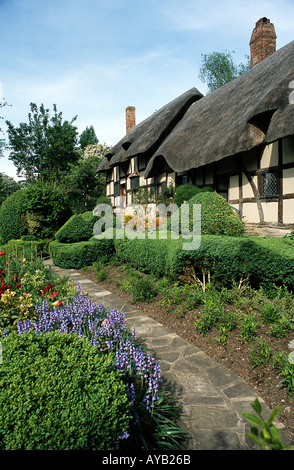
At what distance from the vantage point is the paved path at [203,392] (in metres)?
2.48

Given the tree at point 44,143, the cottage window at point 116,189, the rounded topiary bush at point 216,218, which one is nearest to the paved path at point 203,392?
the rounded topiary bush at point 216,218

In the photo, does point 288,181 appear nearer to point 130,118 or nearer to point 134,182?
point 134,182

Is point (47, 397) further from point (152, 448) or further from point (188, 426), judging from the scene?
point (188, 426)

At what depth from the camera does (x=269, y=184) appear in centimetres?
888

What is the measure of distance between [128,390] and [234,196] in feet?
28.9

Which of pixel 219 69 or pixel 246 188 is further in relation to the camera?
pixel 219 69

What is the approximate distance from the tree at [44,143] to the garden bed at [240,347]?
2839 cm

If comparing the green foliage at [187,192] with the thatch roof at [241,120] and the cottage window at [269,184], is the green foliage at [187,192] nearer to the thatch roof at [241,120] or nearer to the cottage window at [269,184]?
the thatch roof at [241,120]

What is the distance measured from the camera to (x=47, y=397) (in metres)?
1.82

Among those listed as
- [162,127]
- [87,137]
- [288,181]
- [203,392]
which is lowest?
[203,392]

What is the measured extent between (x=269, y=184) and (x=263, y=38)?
9.13 meters

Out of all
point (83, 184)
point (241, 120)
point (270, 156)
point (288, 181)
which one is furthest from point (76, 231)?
point (83, 184)

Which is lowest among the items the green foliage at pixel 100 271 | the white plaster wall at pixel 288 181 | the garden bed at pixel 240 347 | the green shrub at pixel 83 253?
the garden bed at pixel 240 347
